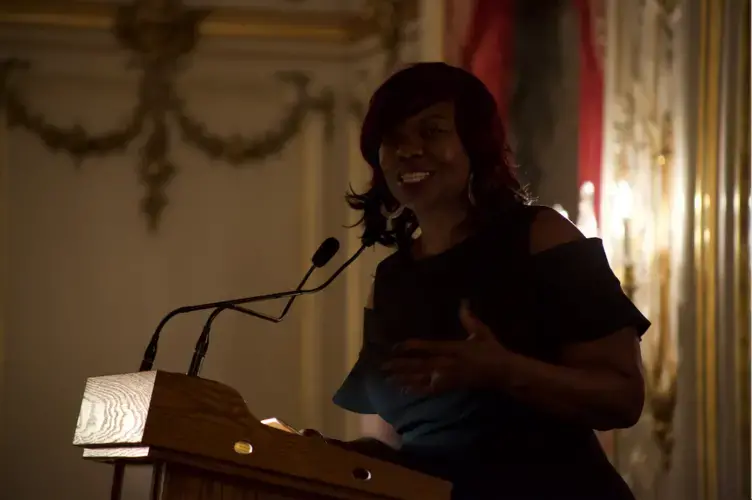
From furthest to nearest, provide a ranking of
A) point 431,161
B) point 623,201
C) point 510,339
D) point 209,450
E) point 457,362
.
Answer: point 623,201 < point 431,161 < point 510,339 < point 457,362 < point 209,450

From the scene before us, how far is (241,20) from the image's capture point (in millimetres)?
2943

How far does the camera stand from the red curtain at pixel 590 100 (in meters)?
2.43

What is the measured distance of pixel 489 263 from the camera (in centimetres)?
134

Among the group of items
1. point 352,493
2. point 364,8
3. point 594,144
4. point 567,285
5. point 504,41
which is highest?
point 364,8

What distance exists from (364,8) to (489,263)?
5.93 ft

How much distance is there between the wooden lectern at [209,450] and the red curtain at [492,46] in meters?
1.63

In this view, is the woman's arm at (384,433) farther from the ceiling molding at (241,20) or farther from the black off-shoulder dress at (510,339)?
the ceiling molding at (241,20)

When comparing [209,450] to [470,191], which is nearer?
[209,450]

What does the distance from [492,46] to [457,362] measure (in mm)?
1577

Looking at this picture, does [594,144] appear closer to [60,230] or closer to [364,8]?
[364,8]

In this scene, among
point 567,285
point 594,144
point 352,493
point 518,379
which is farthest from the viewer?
point 594,144

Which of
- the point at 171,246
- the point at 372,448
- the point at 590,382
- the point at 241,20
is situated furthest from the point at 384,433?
the point at 241,20

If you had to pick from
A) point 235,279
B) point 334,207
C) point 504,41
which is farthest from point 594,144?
point 235,279

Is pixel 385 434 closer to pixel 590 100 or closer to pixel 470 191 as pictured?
pixel 470 191
